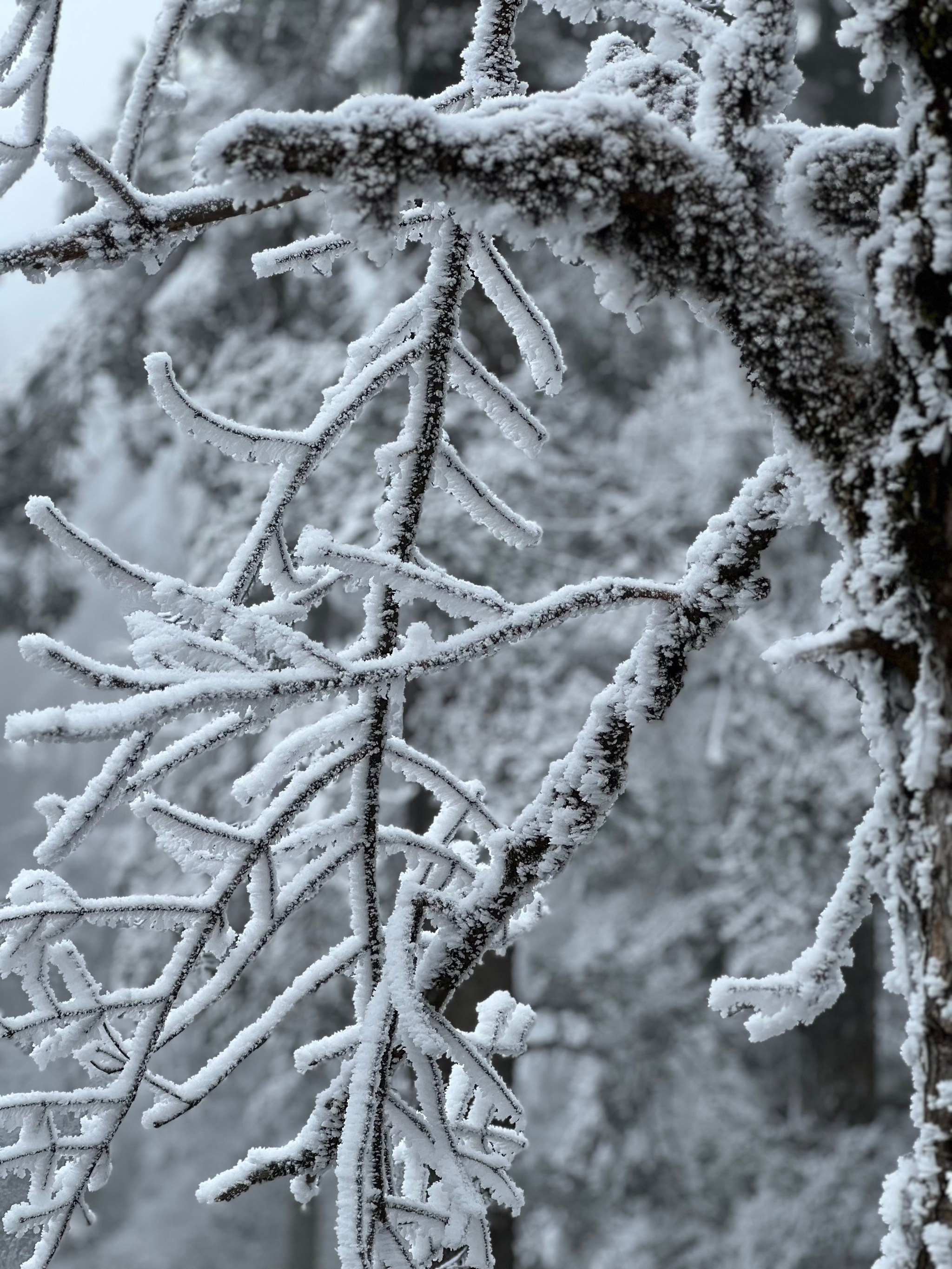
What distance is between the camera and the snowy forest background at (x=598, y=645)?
15.5 ft

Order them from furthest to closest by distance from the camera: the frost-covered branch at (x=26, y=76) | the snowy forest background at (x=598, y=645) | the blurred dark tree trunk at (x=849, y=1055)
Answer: the blurred dark tree trunk at (x=849, y=1055) → the snowy forest background at (x=598, y=645) → the frost-covered branch at (x=26, y=76)

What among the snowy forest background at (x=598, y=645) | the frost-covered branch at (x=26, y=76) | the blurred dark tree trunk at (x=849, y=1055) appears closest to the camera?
the frost-covered branch at (x=26, y=76)

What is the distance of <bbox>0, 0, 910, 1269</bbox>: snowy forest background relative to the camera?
4738mm

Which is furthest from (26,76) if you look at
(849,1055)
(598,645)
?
(849,1055)

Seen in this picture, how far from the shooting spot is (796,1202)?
5352 millimetres

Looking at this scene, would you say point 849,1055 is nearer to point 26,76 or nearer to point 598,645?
point 598,645

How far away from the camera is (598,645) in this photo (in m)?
5.48

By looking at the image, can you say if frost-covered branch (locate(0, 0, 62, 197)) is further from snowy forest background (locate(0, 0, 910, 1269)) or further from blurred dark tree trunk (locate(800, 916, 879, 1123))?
blurred dark tree trunk (locate(800, 916, 879, 1123))

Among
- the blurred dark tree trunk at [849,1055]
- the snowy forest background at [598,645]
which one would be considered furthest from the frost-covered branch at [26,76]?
the blurred dark tree trunk at [849,1055]

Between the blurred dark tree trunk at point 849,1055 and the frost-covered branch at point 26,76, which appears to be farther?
the blurred dark tree trunk at point 849,1055

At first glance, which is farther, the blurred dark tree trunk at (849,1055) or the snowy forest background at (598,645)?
the blurred dark tree trunk at (849,1055)

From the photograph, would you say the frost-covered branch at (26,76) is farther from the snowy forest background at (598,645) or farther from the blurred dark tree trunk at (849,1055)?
the blurred dark tree trunk at (849,1055)

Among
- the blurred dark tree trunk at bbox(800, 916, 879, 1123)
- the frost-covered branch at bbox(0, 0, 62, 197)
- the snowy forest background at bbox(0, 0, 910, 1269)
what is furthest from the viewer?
the blurred dark tree trunk at bbox(800, 916, 879, 1123)

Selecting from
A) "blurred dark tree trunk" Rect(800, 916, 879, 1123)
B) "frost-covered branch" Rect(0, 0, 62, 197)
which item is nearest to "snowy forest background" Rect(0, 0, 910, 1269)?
"blurred dark tree trunk" Rect(800, 916, 879, 1123)
